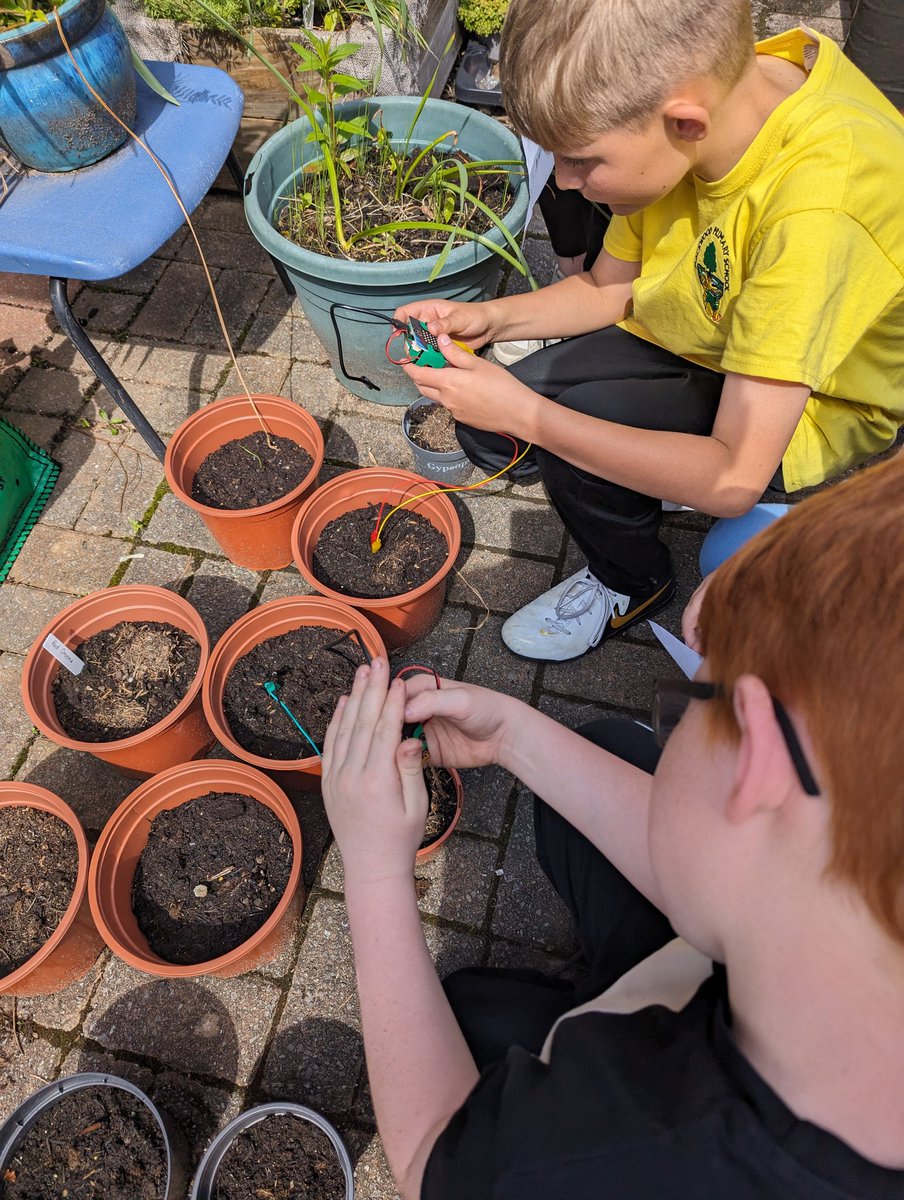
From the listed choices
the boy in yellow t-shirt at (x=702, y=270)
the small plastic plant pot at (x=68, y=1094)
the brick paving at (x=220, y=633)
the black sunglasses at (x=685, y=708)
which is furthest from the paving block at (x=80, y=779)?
the black sunglasses at (x=685, y=708)

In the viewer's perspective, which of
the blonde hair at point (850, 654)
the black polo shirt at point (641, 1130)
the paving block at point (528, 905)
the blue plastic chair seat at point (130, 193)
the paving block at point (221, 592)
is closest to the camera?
the blonde hair at point (850, 654)

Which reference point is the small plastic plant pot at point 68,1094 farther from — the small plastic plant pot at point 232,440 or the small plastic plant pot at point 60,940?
the small plastic plant pot at point 232,440

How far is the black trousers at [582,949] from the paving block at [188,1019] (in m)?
0.57

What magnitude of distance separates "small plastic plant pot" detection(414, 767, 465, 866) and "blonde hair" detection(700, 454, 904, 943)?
104cm

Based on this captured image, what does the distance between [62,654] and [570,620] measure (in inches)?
49.7

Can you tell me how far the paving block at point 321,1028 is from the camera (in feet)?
5.43

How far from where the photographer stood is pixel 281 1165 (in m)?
1.45

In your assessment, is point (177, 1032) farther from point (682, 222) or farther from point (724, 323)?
point (682, 222)

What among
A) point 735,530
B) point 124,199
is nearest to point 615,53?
point 735,530

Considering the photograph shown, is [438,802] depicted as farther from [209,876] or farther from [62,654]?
[62,654]

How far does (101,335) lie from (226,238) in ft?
2.06

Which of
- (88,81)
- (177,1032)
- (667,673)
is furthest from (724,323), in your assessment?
(177,1032)

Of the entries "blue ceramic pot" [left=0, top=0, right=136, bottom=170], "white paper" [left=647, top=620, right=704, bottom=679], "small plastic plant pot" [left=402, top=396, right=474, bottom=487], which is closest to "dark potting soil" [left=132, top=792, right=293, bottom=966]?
"white paper" [left=647, top=620, right=704, bottom=679]

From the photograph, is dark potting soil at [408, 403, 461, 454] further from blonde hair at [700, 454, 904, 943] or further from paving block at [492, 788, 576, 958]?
blonde hair at [700, 454, 904, 943]
